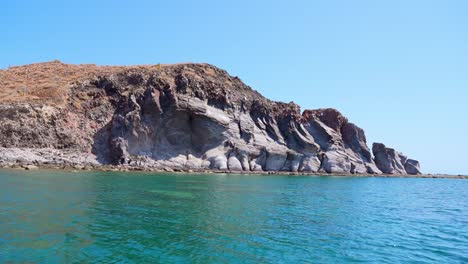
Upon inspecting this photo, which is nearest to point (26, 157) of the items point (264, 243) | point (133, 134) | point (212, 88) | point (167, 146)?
point (133, 134)

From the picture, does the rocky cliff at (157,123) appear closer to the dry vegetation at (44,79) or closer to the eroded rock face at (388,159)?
the dry vegetation at (44,79)

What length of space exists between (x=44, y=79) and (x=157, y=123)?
1491 inches

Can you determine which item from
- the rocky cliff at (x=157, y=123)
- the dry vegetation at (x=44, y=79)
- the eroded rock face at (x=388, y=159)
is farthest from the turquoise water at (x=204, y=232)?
the eroded rock face at (x=388, y=159)

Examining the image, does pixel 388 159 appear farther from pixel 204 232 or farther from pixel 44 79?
pixel 204 232

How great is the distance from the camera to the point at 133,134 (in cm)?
8256

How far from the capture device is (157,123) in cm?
8738

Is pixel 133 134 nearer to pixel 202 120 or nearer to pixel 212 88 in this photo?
pixel 202 120

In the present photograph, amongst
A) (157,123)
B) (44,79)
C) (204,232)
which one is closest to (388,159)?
(157,123)

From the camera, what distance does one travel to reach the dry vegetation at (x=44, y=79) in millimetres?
84188

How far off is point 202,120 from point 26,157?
4036 centimetres

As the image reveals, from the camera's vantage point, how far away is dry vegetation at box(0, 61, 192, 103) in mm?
84188

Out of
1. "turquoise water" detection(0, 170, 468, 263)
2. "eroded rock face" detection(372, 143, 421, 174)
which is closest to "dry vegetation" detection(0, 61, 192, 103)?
"turquoise water" detection(0, 170, 468, 263)

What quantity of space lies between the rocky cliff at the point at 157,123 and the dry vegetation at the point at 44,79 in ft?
0.84

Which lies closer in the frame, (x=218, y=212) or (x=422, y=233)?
(x=422, y=233)
